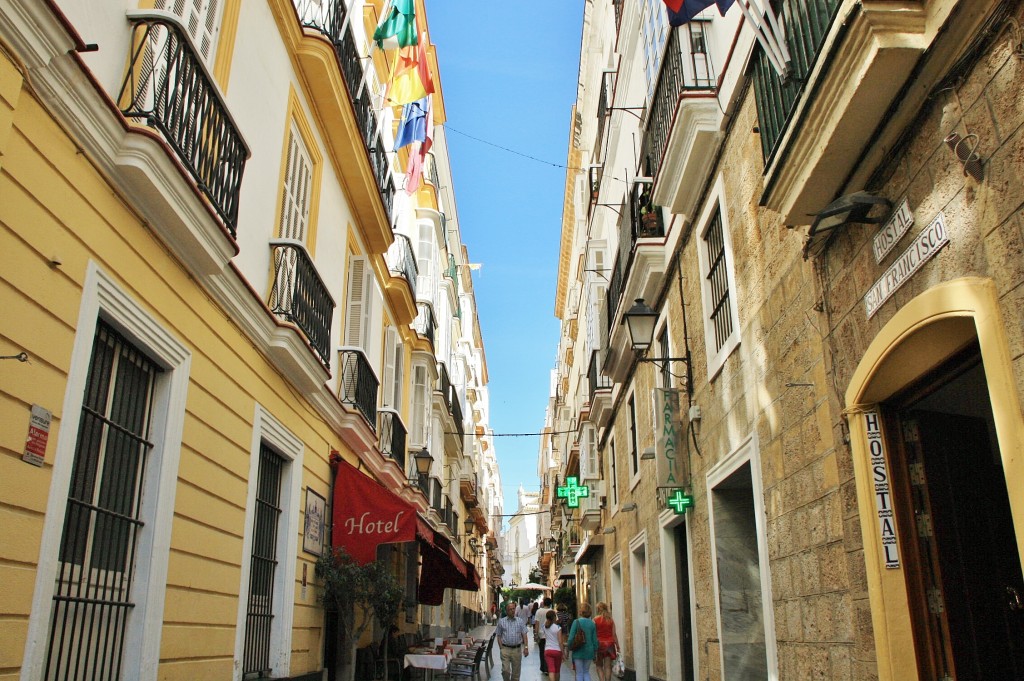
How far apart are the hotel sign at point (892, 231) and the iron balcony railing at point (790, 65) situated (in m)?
0.92

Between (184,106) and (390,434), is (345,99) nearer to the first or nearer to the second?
(184,106)

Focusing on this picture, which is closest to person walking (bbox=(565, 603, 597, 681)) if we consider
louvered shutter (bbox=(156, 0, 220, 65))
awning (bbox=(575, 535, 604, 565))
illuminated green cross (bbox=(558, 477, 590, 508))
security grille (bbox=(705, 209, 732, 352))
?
security grille (bbox=(705, 209, 732, 352))

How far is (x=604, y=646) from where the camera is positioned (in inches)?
504

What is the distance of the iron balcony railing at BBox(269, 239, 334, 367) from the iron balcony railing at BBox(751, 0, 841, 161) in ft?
15.5

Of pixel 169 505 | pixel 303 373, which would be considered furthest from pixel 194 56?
pixel 303 373

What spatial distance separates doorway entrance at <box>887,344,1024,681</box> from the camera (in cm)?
432

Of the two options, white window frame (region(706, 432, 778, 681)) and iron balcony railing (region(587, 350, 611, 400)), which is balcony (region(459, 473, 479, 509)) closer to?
iron balcony railing (region(587, 350, 611, 400))

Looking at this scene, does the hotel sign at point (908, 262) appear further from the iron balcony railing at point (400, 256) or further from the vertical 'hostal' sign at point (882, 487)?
the iron balcony railing at point (400, 256)

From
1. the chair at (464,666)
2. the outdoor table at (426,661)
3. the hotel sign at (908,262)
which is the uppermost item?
the hotel sign at (908,262)

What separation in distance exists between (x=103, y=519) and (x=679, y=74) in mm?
6896

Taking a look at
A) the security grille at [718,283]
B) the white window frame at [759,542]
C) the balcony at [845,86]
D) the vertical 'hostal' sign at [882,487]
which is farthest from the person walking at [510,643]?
the balcony at [845,86]

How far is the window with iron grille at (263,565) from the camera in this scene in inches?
295

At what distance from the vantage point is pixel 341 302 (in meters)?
11.4

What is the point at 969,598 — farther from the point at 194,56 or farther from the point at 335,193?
the point at 335,193
